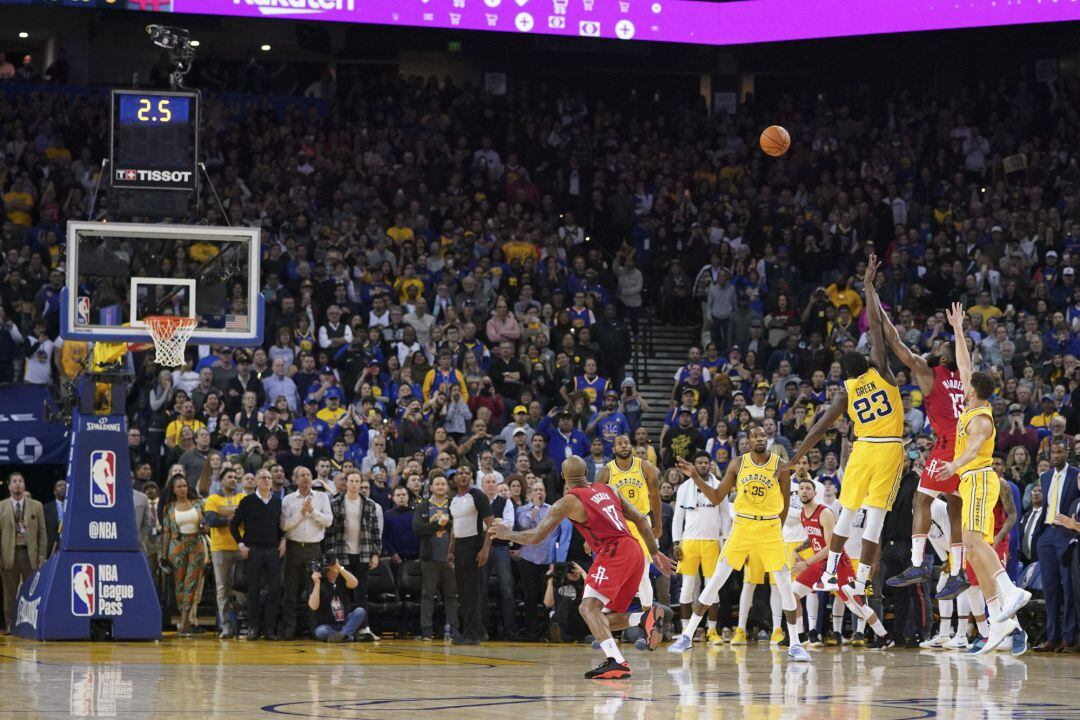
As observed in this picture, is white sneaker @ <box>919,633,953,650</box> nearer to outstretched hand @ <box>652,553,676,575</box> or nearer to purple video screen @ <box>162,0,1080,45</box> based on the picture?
outstretched hand @ <box>652,553,676,575</box>

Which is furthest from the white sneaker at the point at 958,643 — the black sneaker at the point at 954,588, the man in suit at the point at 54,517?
the man in suit at the point at 54,517

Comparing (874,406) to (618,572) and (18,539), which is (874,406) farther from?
(18,539)

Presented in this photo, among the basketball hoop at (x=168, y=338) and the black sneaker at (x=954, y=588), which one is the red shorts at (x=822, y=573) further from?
the basketball hoop at (x=168, y=338)

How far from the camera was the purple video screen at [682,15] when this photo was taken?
28.7 meters

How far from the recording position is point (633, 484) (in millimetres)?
17453

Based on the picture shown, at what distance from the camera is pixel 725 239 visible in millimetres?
28062

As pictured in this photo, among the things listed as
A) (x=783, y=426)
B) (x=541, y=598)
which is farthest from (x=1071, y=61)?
(x=541, y=598)

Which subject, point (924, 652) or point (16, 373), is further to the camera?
point (16, 373)

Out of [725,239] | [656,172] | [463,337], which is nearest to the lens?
[463,337]

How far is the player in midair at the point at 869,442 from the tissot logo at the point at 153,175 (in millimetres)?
A: 6714

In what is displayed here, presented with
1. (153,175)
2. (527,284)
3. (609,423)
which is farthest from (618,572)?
(527,284)

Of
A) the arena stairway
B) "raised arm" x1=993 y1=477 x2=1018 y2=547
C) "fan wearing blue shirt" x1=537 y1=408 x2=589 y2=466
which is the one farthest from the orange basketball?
the arena stairway

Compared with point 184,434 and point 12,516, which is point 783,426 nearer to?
point 184,434

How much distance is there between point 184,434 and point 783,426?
25.3ft
